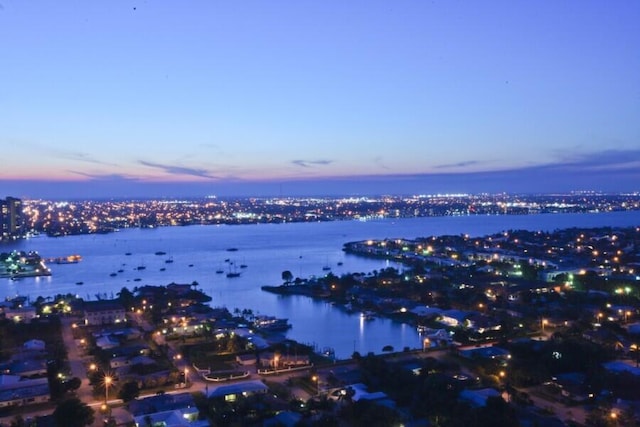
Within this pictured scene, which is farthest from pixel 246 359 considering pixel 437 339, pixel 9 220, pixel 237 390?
pixel 9 220

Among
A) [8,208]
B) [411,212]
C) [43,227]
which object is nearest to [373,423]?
[8,208]

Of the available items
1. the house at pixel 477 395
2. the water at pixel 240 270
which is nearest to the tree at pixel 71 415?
the house at pixel 477 395

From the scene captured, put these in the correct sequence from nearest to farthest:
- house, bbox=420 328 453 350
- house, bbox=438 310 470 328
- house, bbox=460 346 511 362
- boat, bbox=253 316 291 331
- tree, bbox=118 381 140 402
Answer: tree, bbox=118 381 140 402 → house, bbox=460 346 511 362 → house, bbox=420 328 453 350 → house, bbox=438 310 470 328 → boat, bbox=253 316 291 331

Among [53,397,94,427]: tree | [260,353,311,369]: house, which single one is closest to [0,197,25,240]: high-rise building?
[260,353,311,369]: house

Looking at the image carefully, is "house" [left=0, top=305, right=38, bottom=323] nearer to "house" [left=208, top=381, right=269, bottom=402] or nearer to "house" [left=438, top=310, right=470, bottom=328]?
"house" [left=208, top=381, right=269, bottom=402]

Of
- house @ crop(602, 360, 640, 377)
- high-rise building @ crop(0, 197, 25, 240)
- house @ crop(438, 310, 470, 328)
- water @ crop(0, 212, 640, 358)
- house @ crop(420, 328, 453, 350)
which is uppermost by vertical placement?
high-rise building @ crop(0, 197, 25, 240)

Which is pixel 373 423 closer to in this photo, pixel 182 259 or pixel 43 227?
pixel 182 259

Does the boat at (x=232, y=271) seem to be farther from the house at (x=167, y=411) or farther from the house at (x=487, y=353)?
the house at (x=167, y=411)
